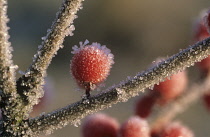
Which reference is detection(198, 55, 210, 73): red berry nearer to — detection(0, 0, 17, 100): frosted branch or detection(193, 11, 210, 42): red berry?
detection(193, 11, 210, 42): red berry

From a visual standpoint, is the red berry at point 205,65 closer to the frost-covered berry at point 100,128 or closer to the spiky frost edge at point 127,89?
the frost-covered berry at point 100,128

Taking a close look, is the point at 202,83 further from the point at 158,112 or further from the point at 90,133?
the point at 90,133

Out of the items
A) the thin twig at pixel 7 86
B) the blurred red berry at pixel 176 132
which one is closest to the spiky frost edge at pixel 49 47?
the thin twig at pixel 7 86

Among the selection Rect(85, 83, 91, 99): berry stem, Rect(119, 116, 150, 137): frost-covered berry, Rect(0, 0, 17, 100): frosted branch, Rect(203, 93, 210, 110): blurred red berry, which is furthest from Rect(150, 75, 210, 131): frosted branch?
Rect(0, 0, 17, 100): frosted branch

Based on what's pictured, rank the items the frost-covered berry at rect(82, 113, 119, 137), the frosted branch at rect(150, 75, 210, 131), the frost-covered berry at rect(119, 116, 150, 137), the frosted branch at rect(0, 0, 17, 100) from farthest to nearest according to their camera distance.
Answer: the frosted branch at rect(150, 75, 210, 131) < the frost-covered berry at rect(82, 113, 119, 137) < the frost-covered berry at rect(119, 116, 150, 137) < the frosted branch at rect(0, 0, 17, 100)

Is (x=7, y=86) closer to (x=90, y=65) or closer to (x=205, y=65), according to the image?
(x=90, y=65)

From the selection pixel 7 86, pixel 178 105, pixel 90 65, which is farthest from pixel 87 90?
pixel 178 105

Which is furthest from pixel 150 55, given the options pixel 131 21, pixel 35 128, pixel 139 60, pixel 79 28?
pixel 35 128
